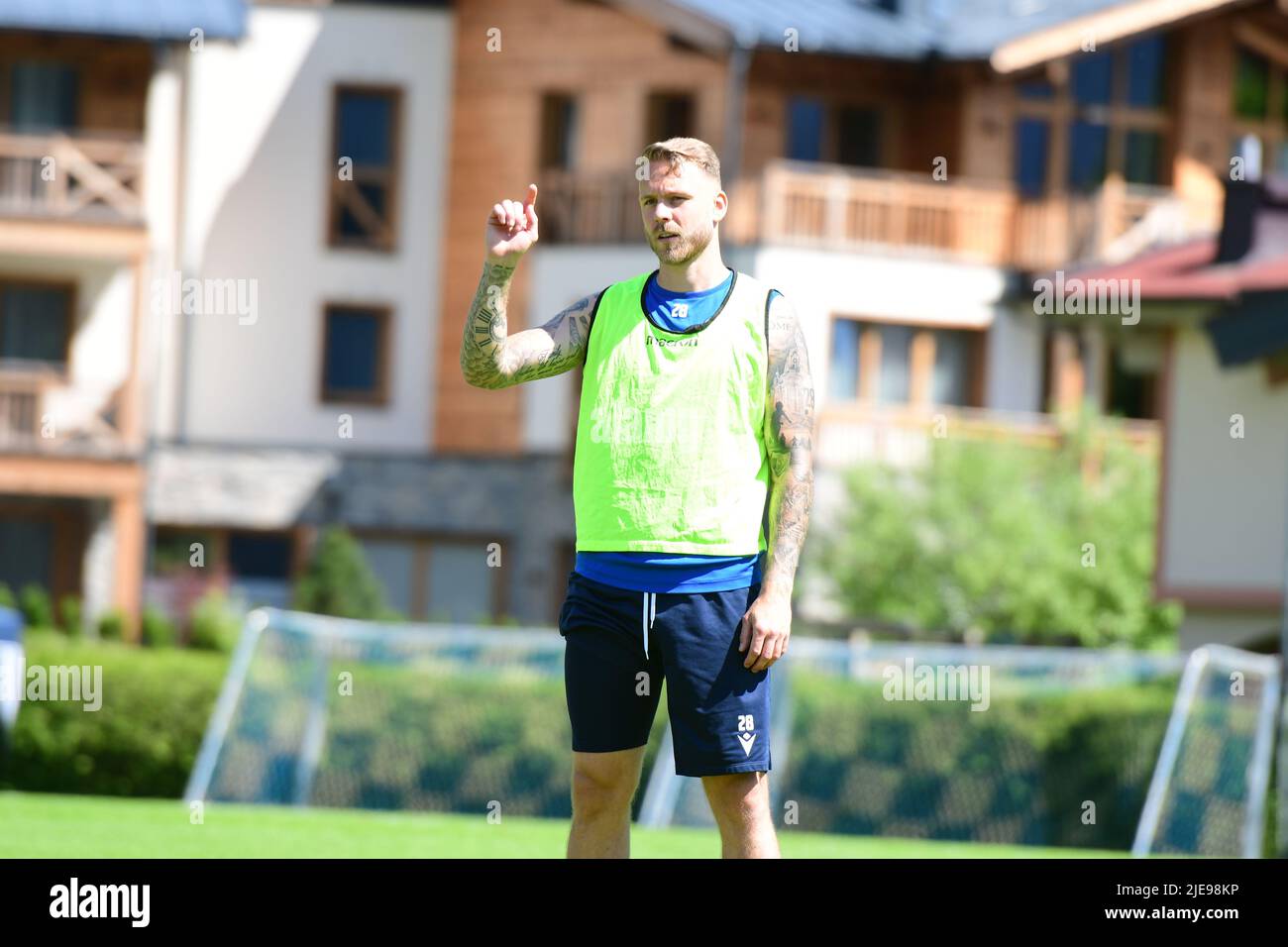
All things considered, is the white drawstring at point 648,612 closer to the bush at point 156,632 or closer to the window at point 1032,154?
the bush at point 156,632

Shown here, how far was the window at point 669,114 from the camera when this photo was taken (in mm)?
35156

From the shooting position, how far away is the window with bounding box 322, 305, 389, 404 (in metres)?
37.9

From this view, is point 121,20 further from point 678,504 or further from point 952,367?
point 678,504

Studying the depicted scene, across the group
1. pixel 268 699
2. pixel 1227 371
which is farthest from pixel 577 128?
pixel 268 699

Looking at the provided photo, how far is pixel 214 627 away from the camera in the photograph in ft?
93.9

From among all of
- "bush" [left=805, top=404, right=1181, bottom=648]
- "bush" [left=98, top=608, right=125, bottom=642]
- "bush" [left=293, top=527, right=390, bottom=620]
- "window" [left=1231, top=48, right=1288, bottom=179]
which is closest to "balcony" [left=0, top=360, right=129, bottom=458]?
"bush" [left=293, top=527, right=390, bottom=620]

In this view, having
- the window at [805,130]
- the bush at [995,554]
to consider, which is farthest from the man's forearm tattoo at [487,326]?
the window at [805,130]

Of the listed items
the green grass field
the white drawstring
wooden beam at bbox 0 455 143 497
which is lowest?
the green grass field

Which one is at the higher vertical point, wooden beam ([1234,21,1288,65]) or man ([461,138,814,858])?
wooden beam ([1234,21,1288,65])

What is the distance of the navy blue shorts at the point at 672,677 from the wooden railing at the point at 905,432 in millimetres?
25519

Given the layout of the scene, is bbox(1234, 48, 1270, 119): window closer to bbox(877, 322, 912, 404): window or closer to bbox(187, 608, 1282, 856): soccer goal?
bbox(877, 322, 912, 404): window

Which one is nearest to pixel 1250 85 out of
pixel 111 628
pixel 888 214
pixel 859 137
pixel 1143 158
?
pixel 1143 158

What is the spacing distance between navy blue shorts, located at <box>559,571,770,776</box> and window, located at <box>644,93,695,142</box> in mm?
29096
